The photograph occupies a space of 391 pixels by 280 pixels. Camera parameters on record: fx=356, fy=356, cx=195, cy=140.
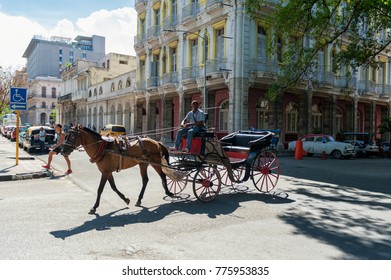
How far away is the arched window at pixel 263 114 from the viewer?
25992 mm

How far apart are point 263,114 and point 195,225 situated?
21297 millimetres

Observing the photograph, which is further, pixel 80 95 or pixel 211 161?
pixel 80 95

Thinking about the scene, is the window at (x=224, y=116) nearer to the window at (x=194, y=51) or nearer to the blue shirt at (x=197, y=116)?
the window at (x=194, y=51)

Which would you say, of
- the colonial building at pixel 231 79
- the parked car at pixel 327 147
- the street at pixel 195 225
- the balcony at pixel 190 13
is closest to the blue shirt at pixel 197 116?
the street at pixel 195 225

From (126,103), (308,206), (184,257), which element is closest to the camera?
(184,257)

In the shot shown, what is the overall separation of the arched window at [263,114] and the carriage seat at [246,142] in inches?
646

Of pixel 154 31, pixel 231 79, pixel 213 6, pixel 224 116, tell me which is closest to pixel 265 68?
pixel 231 79

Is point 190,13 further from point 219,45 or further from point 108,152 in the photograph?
point 108,152

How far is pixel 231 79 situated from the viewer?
2314 centimetres

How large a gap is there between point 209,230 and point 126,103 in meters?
35.8

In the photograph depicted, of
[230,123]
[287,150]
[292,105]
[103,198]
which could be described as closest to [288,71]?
[230,123]

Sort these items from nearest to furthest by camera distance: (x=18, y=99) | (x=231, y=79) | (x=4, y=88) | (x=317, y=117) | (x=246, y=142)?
1. (x=246, y=142)
2. (x=18, y=99)
3. (x=231, y=79)
4. (x=4, y=88)
5. (x=317, y=117)

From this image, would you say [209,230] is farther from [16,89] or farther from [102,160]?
[16,89]

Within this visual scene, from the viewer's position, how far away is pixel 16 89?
12.9 m
